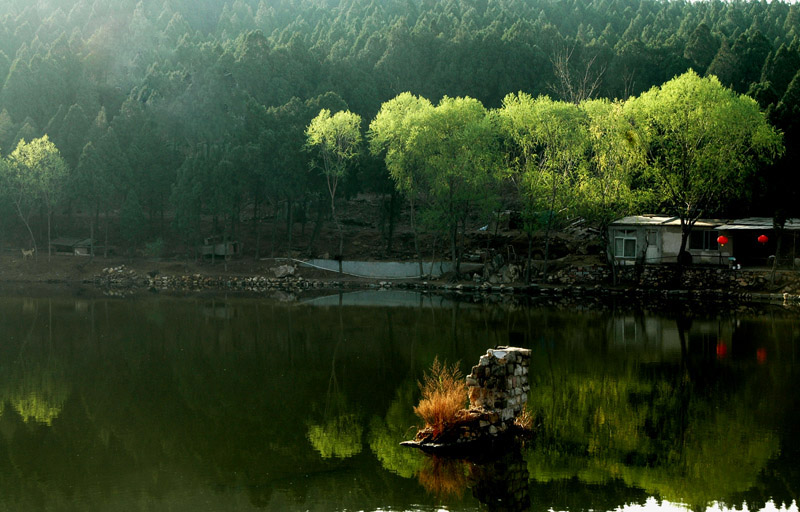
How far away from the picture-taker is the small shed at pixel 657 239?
5281 centimetres

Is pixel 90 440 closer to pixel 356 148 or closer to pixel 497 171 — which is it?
pixel 497 171

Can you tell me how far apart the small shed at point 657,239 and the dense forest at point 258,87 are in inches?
86.5

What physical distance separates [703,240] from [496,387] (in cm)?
4184

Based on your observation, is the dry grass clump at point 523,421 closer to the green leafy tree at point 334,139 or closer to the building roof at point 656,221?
the building roof at point 656,221

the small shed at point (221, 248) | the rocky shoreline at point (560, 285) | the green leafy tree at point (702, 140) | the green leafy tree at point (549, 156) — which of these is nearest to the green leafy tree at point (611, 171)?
the green leafy tree at point (549, 156)

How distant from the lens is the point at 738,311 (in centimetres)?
3922

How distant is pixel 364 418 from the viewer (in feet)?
59.4

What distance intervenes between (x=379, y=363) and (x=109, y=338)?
11.5 metres

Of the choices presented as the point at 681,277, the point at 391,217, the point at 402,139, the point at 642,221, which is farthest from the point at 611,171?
the point at 391,217

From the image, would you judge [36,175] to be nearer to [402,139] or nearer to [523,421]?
[402,139]

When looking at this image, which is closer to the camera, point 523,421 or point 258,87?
point 523,421

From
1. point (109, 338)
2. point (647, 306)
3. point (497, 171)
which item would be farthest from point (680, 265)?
point (109, 338)

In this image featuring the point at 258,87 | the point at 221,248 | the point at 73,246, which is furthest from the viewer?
the point at 258,87

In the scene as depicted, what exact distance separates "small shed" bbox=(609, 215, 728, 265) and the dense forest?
7.21 ft
